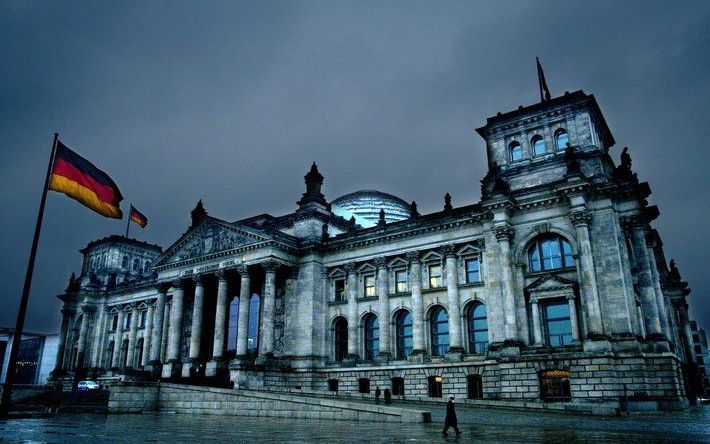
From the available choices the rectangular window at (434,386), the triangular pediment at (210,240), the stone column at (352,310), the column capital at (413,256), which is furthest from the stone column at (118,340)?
the rectangular window at (434,386)

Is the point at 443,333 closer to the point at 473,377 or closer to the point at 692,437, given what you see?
the point at 473,377

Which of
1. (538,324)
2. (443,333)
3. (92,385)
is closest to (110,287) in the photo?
(92,385)

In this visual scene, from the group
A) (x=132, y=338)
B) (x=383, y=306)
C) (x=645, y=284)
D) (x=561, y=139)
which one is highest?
(x=561, y=139)

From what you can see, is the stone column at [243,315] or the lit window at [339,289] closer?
the stone column at [243,315]

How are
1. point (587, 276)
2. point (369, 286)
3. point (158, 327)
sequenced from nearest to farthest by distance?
1. point (587, 276)
2. point (369, 286)
3. point (158, 327)

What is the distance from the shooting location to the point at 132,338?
68125 mm

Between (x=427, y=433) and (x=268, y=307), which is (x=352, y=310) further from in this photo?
(x=427, y=433)

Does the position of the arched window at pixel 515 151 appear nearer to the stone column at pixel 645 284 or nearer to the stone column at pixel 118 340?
the stone column at pixel 645 284

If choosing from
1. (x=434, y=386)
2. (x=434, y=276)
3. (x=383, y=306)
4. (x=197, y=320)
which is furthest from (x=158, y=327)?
(x=434, y=386)

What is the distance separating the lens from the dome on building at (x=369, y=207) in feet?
209

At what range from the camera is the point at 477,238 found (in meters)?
41.9

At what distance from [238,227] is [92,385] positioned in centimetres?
2795

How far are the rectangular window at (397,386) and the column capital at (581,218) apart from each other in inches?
707

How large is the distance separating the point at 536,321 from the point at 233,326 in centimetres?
3018
